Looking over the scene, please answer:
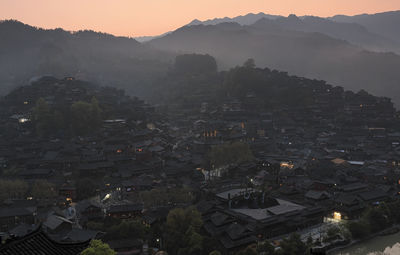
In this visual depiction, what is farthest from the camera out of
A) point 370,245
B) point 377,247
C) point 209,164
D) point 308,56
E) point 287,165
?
point 308,56

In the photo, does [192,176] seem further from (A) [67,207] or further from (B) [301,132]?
(B) [301,132]

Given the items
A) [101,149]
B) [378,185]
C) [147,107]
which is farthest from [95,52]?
[378,185]

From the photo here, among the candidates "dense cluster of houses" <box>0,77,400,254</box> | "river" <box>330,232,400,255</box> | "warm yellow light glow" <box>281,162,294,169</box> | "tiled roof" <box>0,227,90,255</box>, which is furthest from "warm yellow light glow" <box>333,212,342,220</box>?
"tiled roof" <box>0,227,90,255</box>

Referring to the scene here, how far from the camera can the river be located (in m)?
26.9

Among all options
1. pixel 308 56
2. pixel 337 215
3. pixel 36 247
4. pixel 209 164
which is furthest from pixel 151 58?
pixel 36 247

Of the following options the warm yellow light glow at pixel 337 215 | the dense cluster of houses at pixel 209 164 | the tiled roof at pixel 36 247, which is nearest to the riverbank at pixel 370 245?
the dense cluster of houses at pixel 209 164

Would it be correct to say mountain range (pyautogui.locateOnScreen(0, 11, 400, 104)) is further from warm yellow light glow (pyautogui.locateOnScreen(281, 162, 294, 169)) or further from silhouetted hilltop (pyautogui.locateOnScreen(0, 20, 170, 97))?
warm yellow light glow (pyautogui.locateOnScreen(281, 162, 294, 169))

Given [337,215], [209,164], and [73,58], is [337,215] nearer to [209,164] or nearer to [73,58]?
[209,164]

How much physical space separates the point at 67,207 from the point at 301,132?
133 feet

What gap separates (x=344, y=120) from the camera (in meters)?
62.5

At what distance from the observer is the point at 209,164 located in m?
42.9

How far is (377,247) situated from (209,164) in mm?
20794

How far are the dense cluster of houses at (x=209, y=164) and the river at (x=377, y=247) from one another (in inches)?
135

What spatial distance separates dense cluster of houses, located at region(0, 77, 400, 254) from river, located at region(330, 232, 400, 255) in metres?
3.43
